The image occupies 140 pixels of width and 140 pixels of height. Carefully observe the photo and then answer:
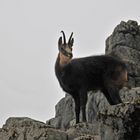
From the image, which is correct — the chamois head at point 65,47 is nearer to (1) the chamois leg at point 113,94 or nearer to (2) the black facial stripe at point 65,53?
(2) the black facial stripe at point 65,53

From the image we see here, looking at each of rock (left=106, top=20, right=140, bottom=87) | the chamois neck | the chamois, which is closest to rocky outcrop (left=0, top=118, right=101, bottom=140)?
the chamois

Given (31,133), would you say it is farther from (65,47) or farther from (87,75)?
(65,47)

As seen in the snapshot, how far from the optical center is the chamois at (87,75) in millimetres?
21375

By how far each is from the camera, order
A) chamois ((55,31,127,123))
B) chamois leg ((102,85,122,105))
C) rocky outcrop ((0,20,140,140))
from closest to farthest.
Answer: rocky outcrop ((0,20,140,140))
chamois leg ((102,85,122,105))
chamois ((55,31,127,123))

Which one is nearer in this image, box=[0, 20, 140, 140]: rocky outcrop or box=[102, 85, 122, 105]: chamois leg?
box=[0, 20, 140, 140]: rocky outcrop

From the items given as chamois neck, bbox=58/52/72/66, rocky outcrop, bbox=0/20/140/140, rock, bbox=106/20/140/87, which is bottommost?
rocky outcrop, bbox=0/20/140/140

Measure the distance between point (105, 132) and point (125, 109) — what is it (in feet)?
2.53

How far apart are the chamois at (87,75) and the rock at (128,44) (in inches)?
838

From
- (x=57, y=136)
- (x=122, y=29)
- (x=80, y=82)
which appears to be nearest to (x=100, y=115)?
(x=57, y=136)

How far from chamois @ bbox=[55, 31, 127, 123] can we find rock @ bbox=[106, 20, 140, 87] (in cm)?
2128

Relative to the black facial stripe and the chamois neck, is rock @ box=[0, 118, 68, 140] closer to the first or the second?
the chamois neck

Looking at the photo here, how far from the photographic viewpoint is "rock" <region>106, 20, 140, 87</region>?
144 feet

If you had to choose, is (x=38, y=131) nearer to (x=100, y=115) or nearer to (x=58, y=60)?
(x=100, y=115)

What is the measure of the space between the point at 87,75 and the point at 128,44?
25.9 metres
